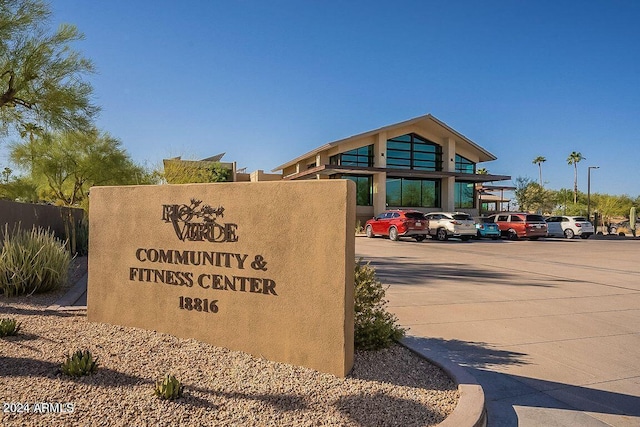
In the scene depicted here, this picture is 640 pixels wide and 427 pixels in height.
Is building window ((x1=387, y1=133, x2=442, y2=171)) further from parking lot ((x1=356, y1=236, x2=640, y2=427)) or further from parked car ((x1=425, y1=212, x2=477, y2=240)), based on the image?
parking lot ((x1=356, y1=236, x2=640, y2=427))

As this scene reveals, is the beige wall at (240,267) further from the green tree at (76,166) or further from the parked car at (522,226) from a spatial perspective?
the parked car at (522,226)

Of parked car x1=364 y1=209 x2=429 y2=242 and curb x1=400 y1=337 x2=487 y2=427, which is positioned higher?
parked car x1=364 y1=209 x2=429 y2=242

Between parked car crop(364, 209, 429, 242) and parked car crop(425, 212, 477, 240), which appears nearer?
parked car crop(364, 209, 429, 242)

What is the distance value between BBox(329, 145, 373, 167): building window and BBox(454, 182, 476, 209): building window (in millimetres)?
8895

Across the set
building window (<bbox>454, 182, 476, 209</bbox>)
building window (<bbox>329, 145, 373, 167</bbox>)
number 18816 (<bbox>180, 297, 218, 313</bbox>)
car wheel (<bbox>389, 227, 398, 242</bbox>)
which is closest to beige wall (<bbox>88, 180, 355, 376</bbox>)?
number 18816 (<bbox>180, 297, 218, 313</bbox>)

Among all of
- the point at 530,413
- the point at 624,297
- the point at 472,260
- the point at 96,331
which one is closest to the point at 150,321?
the point at 96,331

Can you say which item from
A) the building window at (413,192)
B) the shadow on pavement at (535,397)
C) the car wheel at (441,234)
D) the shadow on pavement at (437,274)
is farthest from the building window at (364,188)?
the shadow on pavement at (535,397)

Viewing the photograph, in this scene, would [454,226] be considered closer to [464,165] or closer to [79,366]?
[464,165]

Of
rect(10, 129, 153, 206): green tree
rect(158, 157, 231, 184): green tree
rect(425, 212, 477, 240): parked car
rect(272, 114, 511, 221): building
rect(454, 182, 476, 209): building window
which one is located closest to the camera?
rect(10, 129, 153, 206): green tree

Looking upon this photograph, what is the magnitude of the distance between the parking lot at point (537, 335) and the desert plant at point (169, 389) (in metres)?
2.59

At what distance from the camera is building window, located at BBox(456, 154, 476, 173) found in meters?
42.2

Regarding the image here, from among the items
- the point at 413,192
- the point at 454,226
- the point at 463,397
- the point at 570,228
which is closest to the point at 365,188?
the point at 413,192

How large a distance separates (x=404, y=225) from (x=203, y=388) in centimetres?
2398

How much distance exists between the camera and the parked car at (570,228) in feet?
115
